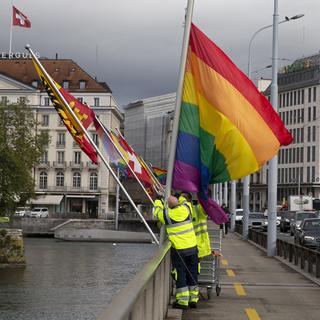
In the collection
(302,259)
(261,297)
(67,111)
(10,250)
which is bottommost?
(10,250)

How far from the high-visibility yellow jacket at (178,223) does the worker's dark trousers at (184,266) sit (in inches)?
7.1

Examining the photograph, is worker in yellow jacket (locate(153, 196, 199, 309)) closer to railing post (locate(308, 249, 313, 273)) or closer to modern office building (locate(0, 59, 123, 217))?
railing post (locate(308, 249, 313, 273))

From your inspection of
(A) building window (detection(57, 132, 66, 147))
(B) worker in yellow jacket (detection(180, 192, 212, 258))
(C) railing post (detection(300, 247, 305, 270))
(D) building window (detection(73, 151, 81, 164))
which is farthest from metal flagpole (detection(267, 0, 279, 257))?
(A) building window (detection(57, 132, 66, 147))

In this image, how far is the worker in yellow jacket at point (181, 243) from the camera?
1212 centimetres

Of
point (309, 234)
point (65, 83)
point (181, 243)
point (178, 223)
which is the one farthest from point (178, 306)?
point (65, 83)

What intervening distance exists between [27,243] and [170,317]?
6841 centimetres

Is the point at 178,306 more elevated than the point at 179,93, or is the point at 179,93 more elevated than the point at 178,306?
the point at 179,93

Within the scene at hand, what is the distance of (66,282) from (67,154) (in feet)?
263

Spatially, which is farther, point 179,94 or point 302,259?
point 302,259

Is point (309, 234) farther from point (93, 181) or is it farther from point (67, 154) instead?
point (67, 154)

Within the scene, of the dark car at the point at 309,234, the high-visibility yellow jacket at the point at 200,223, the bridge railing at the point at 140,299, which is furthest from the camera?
the dark car at the point at 309,234

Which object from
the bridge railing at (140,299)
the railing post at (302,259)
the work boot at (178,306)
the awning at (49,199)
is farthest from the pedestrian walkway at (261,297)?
the awning at (49,199)

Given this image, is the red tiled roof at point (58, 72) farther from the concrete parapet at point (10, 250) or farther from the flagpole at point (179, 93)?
the flagpole at point (179, 93)

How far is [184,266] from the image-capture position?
12.5 meters
